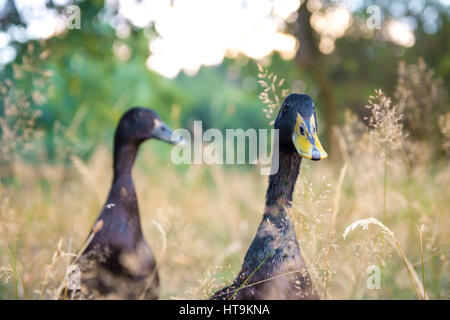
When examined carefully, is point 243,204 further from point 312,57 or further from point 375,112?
point 312,57

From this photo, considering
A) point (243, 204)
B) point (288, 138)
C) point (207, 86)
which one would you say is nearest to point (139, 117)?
point (288, 138)

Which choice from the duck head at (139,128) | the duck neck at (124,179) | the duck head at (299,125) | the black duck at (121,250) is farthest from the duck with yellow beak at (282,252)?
the duck head at (139,128)

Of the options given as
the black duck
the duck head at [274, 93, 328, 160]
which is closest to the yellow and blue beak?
the duck head at [274, 93, 328, 160]

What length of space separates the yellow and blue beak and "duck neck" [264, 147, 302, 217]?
0.15 m

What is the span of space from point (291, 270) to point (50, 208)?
3233mm

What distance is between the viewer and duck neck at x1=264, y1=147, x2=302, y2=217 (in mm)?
1635

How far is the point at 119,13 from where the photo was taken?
365 cm

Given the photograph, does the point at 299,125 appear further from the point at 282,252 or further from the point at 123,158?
the point at 123,158

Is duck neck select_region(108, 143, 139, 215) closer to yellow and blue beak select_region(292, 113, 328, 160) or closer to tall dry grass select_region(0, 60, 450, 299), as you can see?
tall dry grass select_region(0, 60, 450, 299)

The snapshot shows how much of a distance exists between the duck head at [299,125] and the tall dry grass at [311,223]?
16cm

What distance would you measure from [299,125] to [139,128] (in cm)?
125

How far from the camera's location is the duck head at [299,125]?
143 cm

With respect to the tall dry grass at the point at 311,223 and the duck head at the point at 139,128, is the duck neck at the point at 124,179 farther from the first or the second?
the tall dry grass at the point at 311,223
